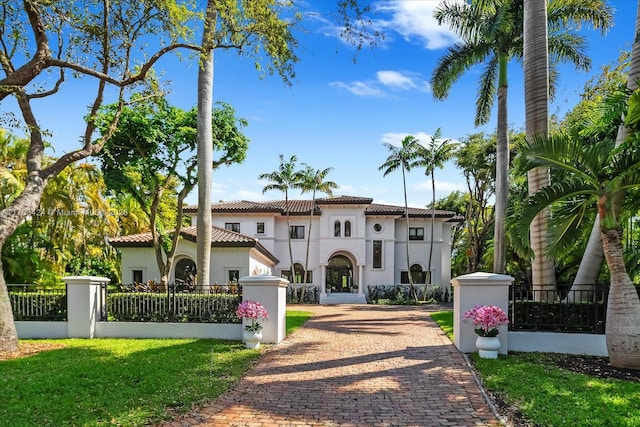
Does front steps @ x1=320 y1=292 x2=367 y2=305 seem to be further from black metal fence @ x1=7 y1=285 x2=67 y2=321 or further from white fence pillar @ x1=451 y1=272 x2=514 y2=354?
white fence pillar @ x1=451 y1=272 x2=514 y2=354

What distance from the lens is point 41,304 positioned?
1255cm

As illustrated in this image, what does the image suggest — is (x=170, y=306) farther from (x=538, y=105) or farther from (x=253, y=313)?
(x=538, y=105)

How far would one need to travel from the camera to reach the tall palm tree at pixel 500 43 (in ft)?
53.0

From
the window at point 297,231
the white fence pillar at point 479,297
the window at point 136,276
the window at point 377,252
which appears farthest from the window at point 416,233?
the white fence pillar at point 479,297

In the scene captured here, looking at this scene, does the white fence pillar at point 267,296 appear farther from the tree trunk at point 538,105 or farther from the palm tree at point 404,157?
the palm tree at point 404,157

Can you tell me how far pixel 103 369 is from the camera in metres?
8.20

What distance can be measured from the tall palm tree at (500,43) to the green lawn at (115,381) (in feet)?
40.3

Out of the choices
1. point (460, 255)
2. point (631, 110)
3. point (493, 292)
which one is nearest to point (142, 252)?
point (493, 292)

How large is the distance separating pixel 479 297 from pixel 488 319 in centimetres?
80

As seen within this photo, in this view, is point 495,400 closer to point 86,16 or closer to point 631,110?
point 631,110

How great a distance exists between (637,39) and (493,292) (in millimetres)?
7198

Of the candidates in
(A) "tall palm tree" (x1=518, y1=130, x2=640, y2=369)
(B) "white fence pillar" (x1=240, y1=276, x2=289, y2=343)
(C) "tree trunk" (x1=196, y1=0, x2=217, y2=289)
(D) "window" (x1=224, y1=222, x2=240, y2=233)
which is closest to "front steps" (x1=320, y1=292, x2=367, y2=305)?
(D) "window" (x1=224, y1=222, x2=240, y2=233)

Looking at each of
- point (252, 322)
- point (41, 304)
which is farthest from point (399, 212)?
point (41, 304)

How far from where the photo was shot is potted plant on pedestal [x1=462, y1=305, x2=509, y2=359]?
9320 millimetres
